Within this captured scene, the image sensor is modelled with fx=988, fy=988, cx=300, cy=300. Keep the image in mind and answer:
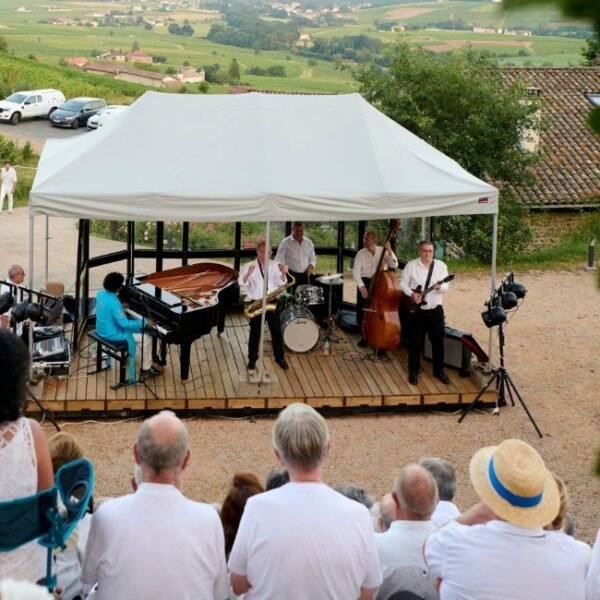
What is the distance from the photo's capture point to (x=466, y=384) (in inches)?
407

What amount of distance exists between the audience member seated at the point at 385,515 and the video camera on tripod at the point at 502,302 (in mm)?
4716

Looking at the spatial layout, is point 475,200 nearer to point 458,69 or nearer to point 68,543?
point 68,543

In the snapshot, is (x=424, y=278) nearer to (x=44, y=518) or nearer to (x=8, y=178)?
(x=44, y=518)

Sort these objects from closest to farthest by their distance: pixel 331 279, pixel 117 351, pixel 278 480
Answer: pixel 278 480, pixel 117 351, pixel 331 279

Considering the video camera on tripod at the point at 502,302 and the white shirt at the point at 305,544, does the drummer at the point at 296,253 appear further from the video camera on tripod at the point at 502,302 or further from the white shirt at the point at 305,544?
the white shirt at the point at 305,544

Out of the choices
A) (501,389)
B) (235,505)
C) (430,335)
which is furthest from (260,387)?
(235,505)

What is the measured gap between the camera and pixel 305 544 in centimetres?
391

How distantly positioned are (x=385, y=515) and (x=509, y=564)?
45.0 inches

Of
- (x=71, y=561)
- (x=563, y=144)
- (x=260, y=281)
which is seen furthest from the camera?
(x=563, y=144)

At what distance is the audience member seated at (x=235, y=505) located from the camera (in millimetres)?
4906

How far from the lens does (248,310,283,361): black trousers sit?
10.2 metres

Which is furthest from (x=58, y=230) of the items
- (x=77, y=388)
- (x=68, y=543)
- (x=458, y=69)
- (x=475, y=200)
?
(x=68, y=543)

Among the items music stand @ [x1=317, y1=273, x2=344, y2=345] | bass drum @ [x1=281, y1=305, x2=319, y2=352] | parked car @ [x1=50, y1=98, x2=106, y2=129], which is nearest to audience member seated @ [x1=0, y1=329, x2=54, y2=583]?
bass drum @ [x1=281, y1=305, x2=319, y2=352]

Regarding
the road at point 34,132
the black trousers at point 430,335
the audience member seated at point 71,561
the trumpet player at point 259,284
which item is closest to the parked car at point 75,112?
the road at point 34,132
